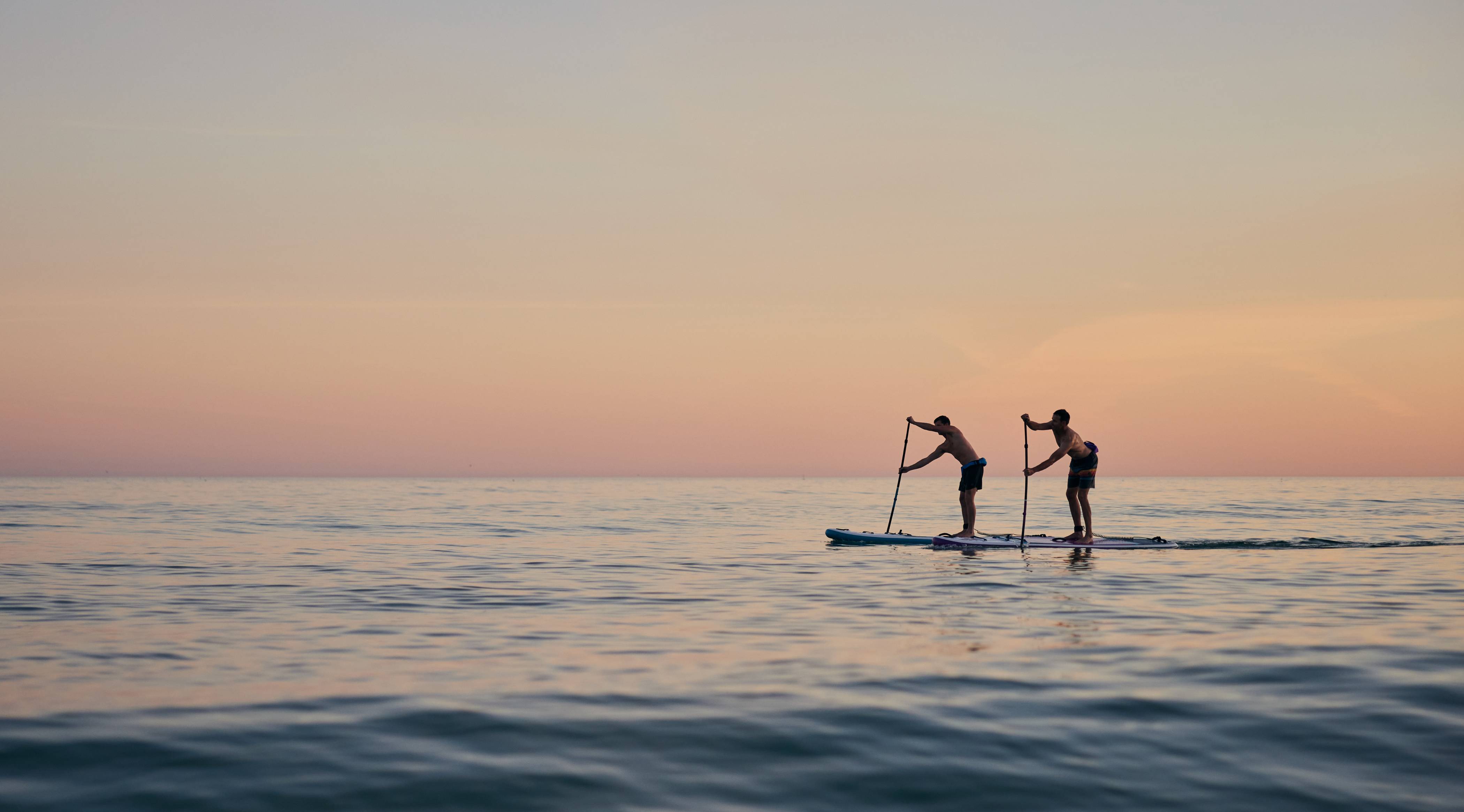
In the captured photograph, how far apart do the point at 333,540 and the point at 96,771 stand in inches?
821

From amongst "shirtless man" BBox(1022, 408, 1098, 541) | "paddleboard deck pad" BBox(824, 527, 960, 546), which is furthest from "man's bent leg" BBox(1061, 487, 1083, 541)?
"paddleboard deck pad" BBox(824, 527, 960, 546)

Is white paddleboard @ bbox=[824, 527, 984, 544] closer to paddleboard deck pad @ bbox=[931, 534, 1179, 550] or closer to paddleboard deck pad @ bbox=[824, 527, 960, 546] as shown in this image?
paddleboard deck pad @ bbox=[824, 527, 960, 546]

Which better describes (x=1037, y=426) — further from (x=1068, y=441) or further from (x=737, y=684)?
(x=737, y=684)

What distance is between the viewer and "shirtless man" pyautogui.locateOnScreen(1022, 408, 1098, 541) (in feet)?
66.7

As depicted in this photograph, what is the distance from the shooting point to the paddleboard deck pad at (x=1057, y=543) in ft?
67.4

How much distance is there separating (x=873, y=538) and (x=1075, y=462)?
446 centimetres

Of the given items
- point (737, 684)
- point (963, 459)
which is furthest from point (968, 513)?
point (737, 684)

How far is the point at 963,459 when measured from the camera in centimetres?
2195

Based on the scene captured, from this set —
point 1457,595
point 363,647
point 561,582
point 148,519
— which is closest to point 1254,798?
point 363,647

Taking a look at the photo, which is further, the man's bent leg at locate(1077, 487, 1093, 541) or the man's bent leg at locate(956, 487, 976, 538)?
the man's bent leg at locate(956, 487, 976, 538)

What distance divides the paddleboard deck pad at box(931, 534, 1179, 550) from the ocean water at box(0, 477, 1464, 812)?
5.83 feet

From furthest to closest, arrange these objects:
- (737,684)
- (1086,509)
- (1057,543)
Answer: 1. (1057,543)
2. (1086,509)
3. (737,684)

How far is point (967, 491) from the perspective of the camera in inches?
854

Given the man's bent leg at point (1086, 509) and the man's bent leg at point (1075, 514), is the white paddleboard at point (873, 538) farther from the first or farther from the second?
the man's bent leg at point (1086, 509)
